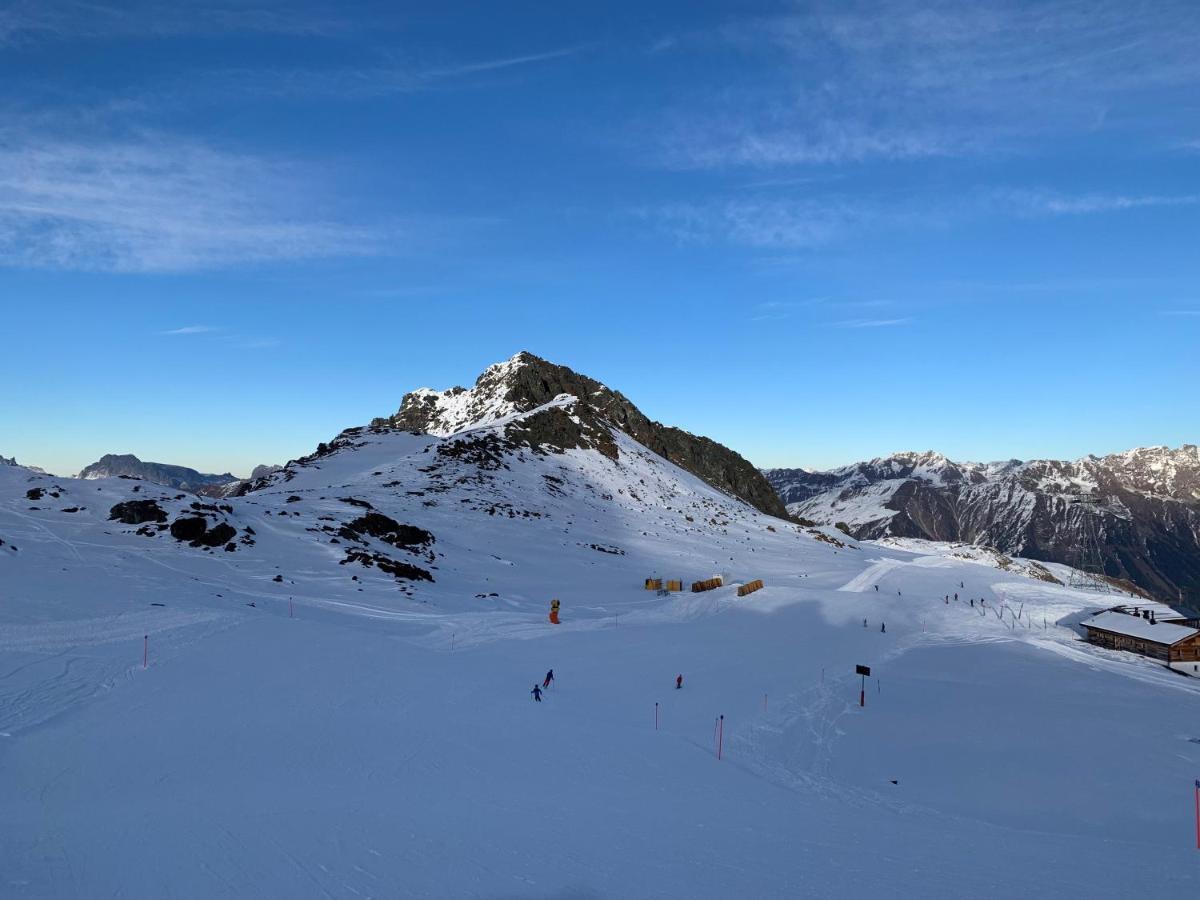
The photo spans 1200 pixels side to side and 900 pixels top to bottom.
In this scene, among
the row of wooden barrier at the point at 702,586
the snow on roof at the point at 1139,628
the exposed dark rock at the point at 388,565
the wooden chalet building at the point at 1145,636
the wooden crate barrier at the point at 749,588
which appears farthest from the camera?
the row of wooden barrier at the point at 702,586

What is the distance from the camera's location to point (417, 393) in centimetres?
16212

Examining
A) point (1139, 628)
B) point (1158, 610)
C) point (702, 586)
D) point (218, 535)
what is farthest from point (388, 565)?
point (1158, 610)

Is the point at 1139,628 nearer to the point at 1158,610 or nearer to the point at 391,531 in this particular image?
the point at 1158,610

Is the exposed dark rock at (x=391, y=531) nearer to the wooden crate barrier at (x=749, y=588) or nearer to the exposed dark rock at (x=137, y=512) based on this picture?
the exposed dark rock at (x=137, y=512)

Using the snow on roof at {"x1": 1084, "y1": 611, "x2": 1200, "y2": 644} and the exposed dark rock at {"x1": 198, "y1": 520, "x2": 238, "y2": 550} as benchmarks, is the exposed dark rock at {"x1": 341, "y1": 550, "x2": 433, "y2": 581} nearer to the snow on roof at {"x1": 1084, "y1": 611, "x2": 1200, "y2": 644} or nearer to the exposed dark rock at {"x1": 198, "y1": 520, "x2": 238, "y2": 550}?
the exposed dark rock at {"x1": 198, "y1": 520, "x2": 238, "y2": 550}

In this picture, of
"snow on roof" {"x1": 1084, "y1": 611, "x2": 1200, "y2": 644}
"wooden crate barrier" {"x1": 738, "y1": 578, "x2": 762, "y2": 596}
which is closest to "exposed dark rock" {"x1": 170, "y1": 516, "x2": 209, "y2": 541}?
"wooden crate barrier" {"x1": 738, "y1": 578, "x2": 762, "y2": 596}

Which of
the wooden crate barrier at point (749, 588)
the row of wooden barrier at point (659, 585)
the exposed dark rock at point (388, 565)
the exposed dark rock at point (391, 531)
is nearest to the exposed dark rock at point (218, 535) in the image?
the exposed dark rock at point (388, 565)

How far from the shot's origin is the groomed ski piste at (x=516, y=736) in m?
11.4

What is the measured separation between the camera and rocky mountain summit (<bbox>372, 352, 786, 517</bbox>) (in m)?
134

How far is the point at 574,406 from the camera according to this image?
122000 mm

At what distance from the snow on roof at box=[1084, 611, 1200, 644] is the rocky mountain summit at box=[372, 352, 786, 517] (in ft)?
273

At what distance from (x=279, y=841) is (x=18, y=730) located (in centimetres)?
883

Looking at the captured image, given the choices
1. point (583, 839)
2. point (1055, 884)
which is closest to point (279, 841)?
point (583, 839)

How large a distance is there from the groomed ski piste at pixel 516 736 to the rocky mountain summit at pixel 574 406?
83006 mm
